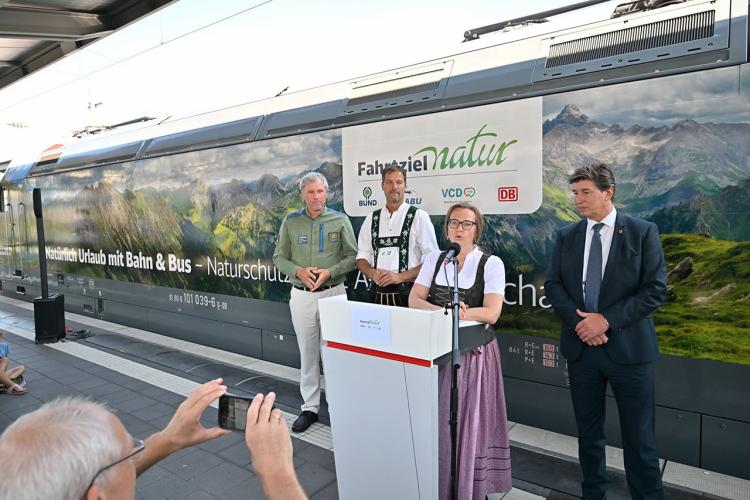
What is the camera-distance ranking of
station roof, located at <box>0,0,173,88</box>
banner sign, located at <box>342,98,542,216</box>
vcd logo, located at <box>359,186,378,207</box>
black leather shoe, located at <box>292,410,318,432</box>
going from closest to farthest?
banner sign, located at <box>342,98,542,216</box> < black leather shoe, located at <box>292,410,318,432</box> < station roof, located at <box>0,0,173,88</box> < vcd logo, located at <box>359,186,378,207</box>

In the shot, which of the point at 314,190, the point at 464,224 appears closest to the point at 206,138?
the point at 314,190

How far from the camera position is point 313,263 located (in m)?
3.88

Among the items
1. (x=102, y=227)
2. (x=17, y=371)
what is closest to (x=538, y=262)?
(x=17, y=371)

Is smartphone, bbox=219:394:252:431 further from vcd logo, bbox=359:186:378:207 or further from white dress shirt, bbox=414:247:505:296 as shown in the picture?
vcd logo, bbox=359:186:378:207

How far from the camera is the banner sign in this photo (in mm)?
3283

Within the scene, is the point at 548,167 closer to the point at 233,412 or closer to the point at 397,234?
the point at 397,234

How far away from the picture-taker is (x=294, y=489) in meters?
1.16

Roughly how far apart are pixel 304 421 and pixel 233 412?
258cm

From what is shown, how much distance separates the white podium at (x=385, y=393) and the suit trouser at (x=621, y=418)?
0.65 meters

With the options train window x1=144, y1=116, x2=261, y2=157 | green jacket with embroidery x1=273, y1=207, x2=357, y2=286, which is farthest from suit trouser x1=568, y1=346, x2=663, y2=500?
train window x1=144, y1=116, x2=261, y2=157

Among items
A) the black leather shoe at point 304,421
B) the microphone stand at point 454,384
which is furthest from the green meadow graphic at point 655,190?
the microphone stand at point 454,384

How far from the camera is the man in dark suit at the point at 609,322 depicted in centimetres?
245

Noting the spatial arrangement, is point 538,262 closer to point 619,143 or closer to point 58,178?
point 619,143

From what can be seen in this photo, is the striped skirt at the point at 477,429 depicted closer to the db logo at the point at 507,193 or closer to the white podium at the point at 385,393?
the white podium at the point at 385,393
